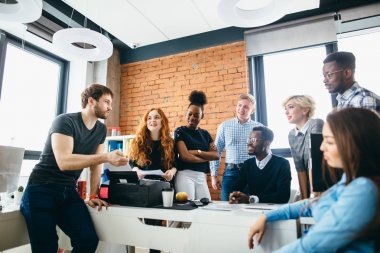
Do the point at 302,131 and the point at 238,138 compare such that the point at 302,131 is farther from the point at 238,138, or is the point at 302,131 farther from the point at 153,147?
the point at 153,147

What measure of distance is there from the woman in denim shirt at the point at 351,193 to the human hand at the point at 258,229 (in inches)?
10.0

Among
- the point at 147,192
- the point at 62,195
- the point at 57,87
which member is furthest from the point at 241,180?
the point at 57,87

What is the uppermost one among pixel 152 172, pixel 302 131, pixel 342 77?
pixel 342 77

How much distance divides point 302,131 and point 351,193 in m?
1.64

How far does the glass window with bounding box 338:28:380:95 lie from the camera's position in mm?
3447

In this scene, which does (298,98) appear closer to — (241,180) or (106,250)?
(241,180)

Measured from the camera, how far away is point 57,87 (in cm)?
450

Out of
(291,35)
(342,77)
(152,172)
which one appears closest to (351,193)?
(342,77)

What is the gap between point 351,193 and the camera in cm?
84

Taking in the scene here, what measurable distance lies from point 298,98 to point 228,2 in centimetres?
117

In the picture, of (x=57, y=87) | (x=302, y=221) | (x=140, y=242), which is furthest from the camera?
(x=57, y=87)

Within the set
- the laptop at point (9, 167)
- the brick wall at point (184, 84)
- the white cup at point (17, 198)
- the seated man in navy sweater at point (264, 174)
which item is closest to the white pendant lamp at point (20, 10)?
the laptop at point (9, 167)

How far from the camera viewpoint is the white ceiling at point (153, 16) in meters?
3.41

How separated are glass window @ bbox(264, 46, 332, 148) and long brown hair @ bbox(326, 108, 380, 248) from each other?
110 inches
